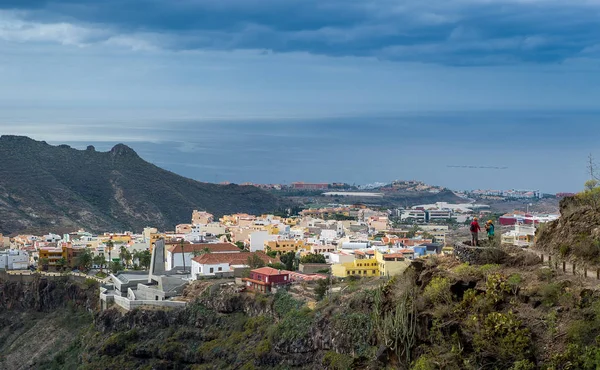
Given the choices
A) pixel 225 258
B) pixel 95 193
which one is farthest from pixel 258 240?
pixel 95 193

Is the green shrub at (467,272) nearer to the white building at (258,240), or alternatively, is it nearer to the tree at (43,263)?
the white building at (258,240)

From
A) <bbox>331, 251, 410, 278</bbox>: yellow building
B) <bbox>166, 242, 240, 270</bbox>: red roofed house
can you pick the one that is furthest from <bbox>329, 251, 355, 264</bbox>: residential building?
<bbox>166, 242, 240, 270</bbox>: red roofed house

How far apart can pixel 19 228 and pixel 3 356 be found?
5133cm

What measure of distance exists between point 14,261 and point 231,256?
20.6 m

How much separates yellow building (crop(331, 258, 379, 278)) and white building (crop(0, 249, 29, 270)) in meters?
24.8

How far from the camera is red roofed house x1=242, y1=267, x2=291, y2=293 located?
39938 mm

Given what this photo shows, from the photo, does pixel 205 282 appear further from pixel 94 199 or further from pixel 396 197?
pixel 396 197

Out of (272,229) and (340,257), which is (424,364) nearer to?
(340,257)

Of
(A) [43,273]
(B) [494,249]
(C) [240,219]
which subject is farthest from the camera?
(C) [240,219]

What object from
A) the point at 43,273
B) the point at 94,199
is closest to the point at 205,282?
the point at 43,273

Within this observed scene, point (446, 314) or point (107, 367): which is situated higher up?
point (446, 314)

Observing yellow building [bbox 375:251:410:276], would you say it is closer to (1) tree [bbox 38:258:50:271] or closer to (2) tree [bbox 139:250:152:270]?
(2) tree [bbox 139:250:152:270]

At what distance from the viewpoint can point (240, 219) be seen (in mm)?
82000

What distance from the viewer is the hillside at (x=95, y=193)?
10831cm
